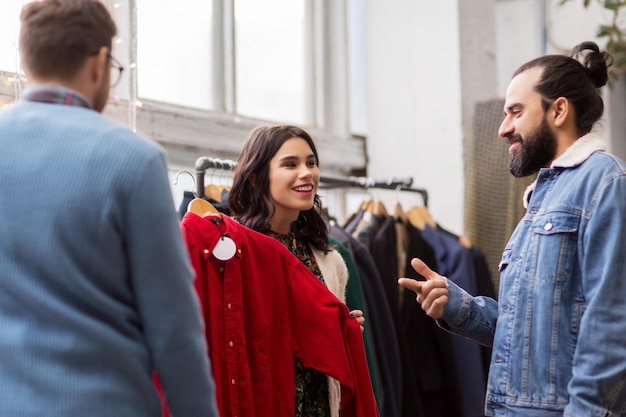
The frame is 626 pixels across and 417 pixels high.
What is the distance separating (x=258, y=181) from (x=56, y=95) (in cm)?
123

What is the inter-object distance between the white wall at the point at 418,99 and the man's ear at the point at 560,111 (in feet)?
6.82

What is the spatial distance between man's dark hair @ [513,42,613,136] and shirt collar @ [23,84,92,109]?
121 cm

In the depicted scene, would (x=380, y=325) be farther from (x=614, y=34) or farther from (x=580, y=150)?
(x=614, y=34)

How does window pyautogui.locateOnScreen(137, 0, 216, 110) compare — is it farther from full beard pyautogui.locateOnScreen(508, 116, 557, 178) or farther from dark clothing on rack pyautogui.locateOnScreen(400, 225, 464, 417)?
full beard pyautogui.locateOnScreen(508, 116, 557, 178)

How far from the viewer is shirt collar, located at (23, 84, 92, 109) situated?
1390 millimetres

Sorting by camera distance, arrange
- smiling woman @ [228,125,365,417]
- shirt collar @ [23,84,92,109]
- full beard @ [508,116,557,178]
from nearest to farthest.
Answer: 1. shirt collar @ [23,84,92,109]
2. full beard @ [508,116,557,178]
3. smiling woman @ [228,125,365,417]

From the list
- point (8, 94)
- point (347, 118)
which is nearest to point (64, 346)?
point (8, 94)

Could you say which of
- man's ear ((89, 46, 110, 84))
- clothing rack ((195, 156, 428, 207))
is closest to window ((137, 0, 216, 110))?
clothing rack ((195, 156, 428, 207))

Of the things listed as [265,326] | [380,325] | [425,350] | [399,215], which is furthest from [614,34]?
[265,326]

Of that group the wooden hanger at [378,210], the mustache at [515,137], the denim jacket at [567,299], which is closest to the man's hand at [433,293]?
the denim jacket at [567,299]

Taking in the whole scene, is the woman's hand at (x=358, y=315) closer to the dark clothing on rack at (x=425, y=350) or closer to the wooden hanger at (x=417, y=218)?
the dark clothing on rack at (x=425, y=350)

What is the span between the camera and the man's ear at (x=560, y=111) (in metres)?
2.17

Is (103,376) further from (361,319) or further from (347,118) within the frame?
(347,118)

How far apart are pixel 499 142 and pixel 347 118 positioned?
80cm
